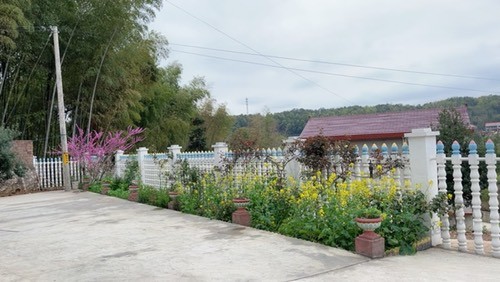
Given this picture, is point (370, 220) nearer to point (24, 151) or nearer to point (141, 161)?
point (141, 161)

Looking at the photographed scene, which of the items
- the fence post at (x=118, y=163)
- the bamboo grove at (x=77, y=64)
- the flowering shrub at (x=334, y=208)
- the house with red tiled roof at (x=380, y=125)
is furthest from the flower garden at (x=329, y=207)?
the house with red tiled roof at (x=380, y=125)

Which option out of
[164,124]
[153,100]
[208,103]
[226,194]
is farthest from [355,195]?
[208,103]

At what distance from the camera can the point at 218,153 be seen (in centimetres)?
696

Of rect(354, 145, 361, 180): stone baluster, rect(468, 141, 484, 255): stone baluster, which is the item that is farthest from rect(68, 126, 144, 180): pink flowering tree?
rect(468, 141, 484, 255): stone baluster

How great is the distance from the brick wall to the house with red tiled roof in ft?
34.4

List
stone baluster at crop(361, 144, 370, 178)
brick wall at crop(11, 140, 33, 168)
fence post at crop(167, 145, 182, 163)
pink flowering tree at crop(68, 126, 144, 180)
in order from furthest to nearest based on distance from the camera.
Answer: brick wall at crop(11, 140, 33, 168) < pink flowering tree at crop(68, 126, 144, 180) < fence post at crop(167, 145, 182, 163) < stone baluster at crop(361, 144, 370, 178)

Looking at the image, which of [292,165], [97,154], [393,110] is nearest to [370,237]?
[292,165]

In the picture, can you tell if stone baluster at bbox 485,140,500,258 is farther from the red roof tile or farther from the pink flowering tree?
the red roof tile

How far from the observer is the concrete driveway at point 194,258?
3.32 m

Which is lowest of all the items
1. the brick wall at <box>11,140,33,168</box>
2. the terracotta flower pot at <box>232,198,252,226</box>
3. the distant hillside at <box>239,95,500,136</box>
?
the terracotta flower pot at <box>232,198,252,226</box>

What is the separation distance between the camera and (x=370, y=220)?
373cm

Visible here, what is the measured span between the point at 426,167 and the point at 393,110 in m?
20.7

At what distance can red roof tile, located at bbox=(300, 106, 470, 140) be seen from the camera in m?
17.4

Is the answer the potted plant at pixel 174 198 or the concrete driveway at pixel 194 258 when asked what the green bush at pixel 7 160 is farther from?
the potted plant at pixel 174 198
